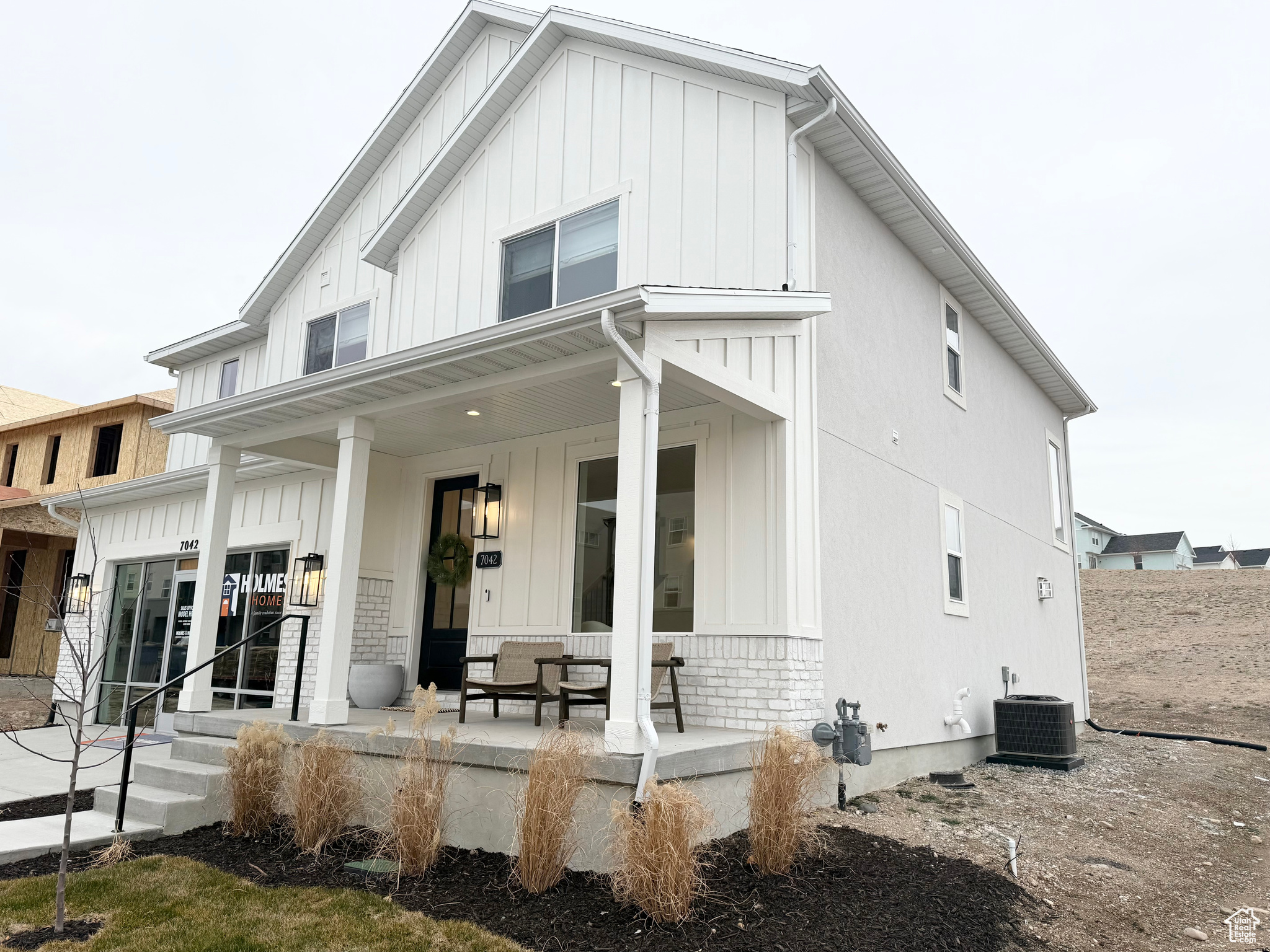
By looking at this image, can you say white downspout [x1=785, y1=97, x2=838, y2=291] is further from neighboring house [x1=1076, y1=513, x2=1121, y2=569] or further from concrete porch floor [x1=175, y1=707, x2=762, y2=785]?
neighboring house [x1=1076, y1=513, x2=1121, y2=569]

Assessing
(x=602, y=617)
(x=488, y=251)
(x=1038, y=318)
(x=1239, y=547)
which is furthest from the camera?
(x=1239, y=547)

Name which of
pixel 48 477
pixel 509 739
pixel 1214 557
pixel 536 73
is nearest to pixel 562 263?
pixel 536 73

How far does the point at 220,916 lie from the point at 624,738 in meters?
2.11

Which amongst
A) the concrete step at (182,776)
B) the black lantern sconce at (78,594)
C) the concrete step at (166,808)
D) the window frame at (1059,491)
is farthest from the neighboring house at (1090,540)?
the concrete step at (166,808)

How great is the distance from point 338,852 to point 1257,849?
21.0ft

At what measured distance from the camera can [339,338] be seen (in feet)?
35.0

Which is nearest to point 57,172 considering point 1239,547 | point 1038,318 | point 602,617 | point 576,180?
point 576,180

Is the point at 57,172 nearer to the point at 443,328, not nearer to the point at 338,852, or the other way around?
the point at 443,328

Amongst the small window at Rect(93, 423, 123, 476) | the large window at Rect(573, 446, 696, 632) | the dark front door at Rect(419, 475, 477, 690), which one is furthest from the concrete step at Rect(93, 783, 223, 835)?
the small window at Rect(93, 423, 123, 476)

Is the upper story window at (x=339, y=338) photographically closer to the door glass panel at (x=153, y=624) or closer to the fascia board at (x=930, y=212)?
the door glass panel at (x=153, y=624)

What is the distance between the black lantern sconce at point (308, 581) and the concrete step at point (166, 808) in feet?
11.2

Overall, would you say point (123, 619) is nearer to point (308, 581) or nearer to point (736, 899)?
point (308, 581)

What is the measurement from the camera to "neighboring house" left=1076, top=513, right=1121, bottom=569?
45.7 metres

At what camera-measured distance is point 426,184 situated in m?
9.37
